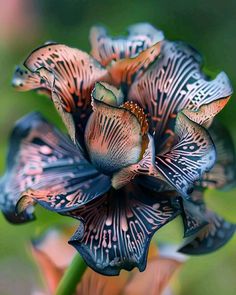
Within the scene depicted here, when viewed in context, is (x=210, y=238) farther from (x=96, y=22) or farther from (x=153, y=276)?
(x=96, y=22)

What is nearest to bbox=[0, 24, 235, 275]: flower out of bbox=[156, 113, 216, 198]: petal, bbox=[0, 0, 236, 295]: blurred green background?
bbox=[156, 113, 216, 198]: petal

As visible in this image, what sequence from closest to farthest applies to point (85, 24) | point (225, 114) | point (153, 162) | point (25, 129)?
point (153, 162), point (25, 129), point (225, 114), point (85, 24)

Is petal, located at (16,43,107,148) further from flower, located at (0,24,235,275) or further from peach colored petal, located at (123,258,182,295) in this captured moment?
peach colored petal, located at (123,258,182,295)

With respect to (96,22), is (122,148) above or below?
above

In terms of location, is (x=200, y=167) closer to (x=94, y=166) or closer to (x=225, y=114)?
(x=94, y=166)

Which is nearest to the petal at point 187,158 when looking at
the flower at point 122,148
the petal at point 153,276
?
the flower at point 122,148

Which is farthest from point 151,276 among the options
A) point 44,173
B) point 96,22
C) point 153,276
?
point 96,22

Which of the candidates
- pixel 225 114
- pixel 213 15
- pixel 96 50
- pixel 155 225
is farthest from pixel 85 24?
pixel 155 225

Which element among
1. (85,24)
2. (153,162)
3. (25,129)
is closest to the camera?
(153,162)
